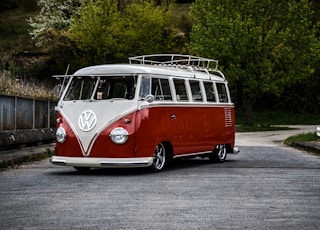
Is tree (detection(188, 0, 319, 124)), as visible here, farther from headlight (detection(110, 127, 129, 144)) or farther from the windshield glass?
headlight (detection(110, 127, 129, 144))

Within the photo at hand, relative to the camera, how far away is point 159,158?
15477mm

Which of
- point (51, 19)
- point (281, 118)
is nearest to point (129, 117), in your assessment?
point (281, 118)

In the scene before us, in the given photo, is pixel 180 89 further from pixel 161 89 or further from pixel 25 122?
pixel 25 122

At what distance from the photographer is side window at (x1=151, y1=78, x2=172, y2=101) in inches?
616

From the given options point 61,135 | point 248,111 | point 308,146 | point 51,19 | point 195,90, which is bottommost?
point 248,111

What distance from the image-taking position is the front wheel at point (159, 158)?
50.2 feet

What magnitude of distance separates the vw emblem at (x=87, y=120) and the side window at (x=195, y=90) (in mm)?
3039

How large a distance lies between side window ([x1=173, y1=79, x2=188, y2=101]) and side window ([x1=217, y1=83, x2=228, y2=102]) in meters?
2.22

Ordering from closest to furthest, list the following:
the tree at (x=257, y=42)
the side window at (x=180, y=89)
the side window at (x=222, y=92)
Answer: the side window at (x=180, y=89) → the side window at (x=222, y=92) → the tree at (x=257, y=42)

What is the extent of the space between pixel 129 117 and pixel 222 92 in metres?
4.95

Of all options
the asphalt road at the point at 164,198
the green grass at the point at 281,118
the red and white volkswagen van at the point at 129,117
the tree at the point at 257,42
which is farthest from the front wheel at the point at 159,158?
the green grass at the point at 281,118

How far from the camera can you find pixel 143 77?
50.8ft

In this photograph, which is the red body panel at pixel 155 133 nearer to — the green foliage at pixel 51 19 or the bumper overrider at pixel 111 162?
the bumper overrider at pixel 111 162

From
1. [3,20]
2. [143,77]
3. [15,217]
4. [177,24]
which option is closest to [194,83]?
[143,77]
